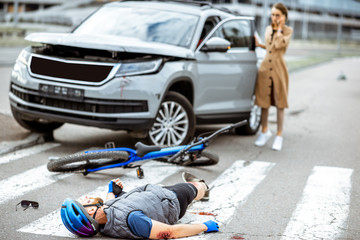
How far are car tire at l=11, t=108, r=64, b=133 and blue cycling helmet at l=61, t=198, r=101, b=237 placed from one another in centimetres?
384

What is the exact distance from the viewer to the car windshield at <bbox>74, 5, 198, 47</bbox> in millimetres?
8320

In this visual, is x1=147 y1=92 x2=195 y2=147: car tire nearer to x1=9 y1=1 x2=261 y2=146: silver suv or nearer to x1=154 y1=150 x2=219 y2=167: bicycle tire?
x1=9 y1=1 x2=261 y2=146: silver suv

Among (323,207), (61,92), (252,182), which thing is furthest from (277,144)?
(61,92)

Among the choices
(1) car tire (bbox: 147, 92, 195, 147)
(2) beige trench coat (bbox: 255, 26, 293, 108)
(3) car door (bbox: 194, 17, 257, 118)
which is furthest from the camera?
(2) beige trench coat (bbox: 255, 26, 293, 108)

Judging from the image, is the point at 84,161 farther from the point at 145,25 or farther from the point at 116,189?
the point at 145,25

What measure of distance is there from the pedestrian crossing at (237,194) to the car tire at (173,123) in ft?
1.40

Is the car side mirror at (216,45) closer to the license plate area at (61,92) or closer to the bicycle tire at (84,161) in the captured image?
the license plate area at (61,92)

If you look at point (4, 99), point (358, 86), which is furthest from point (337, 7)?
point (4, 99)

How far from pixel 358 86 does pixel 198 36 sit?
1380 centimetres

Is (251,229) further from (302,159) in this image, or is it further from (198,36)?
(198,36)

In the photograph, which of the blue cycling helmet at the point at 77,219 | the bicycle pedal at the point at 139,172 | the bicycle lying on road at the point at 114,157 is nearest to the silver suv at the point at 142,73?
the bicycle lying on road at the point at 114,157

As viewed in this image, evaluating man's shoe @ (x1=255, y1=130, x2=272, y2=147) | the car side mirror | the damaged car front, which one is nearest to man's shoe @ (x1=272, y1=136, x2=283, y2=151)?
man's shoe @ (x1=255, y1=130, x2=272, y2=147)

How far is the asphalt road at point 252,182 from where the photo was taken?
16.6ft

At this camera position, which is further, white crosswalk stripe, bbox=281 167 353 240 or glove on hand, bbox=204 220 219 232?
white crosswalk stripe, bbox=281 167 353 240
